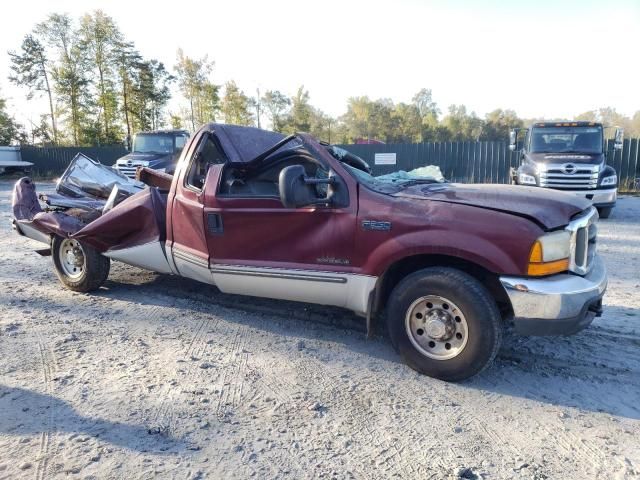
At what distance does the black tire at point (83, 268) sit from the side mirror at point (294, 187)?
117 inches

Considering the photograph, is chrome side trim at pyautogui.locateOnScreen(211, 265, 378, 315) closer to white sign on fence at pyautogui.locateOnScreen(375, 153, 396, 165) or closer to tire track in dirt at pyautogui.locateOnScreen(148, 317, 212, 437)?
tire track in dirt at pyautogui.locateOnScreen(148, 317, 212, 437)

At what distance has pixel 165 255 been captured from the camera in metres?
4.75

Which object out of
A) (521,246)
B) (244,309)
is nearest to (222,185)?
(244,309)

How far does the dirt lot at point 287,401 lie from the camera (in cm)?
254

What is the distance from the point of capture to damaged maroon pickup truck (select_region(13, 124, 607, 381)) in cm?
312

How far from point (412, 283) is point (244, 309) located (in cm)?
213

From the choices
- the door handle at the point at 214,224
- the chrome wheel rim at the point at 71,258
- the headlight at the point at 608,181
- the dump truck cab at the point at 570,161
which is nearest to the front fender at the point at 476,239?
the door handle at the point at 214,224

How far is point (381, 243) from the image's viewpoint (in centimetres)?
346

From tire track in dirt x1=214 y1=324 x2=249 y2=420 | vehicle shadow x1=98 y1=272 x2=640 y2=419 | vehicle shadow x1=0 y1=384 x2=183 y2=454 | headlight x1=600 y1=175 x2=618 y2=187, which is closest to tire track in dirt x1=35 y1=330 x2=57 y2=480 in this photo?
vehicle shadow x1=0 y1=384 x2=183 y2=454

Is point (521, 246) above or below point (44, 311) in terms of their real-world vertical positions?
above

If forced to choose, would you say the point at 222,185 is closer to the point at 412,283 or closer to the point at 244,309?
the point at 244,309

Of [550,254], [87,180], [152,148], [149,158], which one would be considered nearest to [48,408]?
[550,254]

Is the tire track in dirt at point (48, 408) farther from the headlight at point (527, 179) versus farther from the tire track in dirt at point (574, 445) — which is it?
the headlight at point (527, 179)

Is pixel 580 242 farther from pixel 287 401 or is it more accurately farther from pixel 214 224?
pixel 214 224
